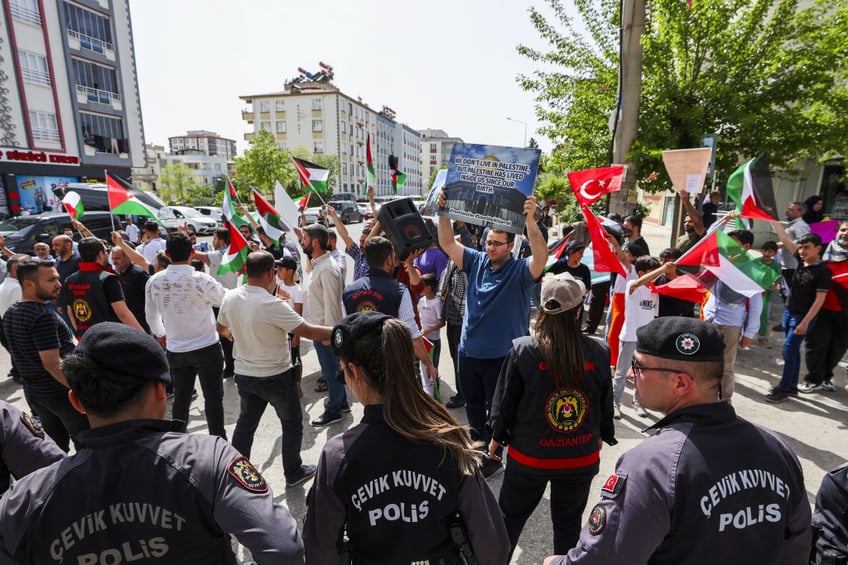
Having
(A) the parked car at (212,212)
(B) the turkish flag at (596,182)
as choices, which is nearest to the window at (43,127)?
(A) the parked car at (212,212)

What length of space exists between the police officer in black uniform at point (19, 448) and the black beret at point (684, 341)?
2.46 metres

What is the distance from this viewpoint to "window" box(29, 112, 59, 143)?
25750 mm

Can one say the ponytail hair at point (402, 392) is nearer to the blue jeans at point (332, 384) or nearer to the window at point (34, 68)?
the blue jeans at point (332, 384)

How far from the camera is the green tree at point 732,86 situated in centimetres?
889

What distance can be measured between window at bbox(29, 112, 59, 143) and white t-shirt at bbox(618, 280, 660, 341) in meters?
32.8

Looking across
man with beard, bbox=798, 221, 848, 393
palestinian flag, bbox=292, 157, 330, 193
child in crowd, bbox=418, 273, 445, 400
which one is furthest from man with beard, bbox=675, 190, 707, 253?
palestinian flag, bbox=292, 157, 330, 193

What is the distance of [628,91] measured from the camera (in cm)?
806

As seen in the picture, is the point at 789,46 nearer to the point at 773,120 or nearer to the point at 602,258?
the point at 773,120

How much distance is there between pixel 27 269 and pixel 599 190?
5.35 meters

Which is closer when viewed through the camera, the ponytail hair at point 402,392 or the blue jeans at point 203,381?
the ponytail hair at point 402,392

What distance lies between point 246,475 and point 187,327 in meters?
3.00

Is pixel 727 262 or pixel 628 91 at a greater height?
pixel 628 91

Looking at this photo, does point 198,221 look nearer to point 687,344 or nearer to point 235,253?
point 235,253

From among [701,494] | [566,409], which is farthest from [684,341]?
[566,409]
